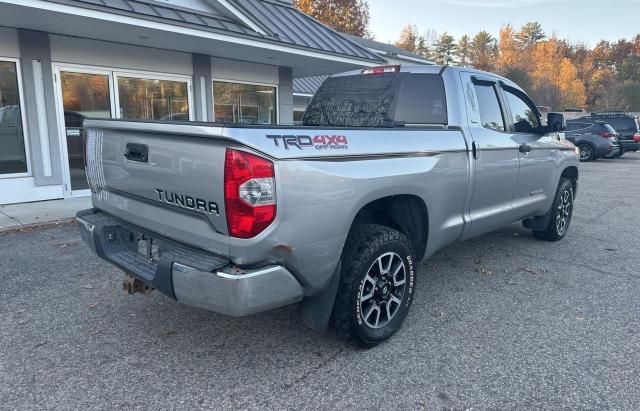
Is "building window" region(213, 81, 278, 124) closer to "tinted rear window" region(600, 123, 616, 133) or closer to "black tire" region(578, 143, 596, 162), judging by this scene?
"black tire" region(578, 143, 596, 162)

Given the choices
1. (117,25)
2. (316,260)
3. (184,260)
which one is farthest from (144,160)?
(117,25)

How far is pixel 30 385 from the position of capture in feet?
8.89

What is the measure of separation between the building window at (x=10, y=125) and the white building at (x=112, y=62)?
15 mm

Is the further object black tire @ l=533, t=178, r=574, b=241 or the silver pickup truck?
black tire @ l=533, t=178, r=574, b=241

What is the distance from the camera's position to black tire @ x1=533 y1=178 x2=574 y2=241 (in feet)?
18.8

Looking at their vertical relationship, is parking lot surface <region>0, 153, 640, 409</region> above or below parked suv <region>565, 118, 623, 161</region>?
below

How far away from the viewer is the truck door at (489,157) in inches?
160

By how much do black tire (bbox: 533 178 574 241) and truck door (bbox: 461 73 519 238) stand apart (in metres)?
1.32

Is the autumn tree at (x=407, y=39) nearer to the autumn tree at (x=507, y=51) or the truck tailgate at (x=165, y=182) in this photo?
the autumn tree at (x=507, y=51)

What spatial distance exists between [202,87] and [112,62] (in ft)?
6.59

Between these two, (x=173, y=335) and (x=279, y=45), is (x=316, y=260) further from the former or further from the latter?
(x=279, y=45)

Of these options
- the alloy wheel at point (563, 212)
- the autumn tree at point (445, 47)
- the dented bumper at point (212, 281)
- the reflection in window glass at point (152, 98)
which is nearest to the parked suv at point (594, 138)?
the alloy wheel at point (563, 212)

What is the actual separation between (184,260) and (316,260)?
745mm

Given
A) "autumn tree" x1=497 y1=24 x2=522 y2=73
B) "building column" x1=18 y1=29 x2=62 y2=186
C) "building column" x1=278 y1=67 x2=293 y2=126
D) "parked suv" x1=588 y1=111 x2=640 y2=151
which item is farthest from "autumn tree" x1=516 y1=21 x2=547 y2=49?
"building column" x1=18 y1=29 x2=62 y2=186
